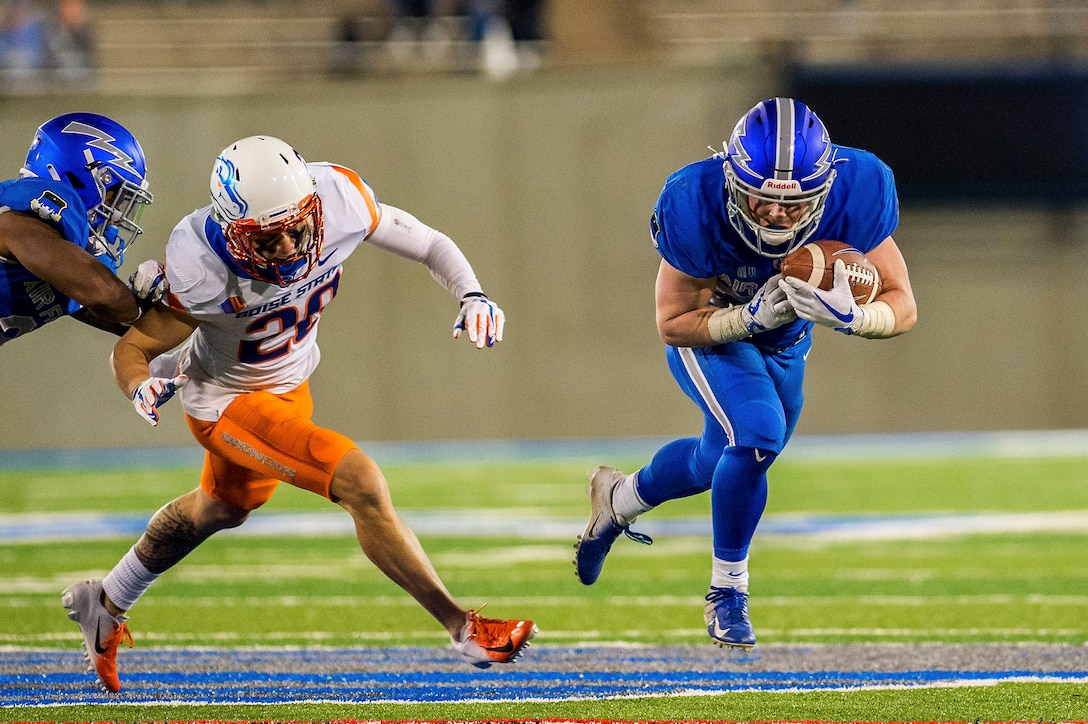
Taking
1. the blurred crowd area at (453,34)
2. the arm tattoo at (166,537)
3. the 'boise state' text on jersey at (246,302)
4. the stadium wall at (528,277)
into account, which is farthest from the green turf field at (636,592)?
the blurred crowd area at (453,34)

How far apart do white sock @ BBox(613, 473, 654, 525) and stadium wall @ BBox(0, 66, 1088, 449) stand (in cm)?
898

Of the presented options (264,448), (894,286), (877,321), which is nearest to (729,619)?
(877,321)

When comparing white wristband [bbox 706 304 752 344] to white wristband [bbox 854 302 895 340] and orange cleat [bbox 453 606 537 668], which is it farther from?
orange cleat [bbox 453 606 537 668]

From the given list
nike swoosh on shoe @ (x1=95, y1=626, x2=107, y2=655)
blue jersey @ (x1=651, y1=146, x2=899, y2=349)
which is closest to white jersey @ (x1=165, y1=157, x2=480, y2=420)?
blue jersey @ (x1=651, y1=146, x2=899, y2=349)

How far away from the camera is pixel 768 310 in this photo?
12.1 feet

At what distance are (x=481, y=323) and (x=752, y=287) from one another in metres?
0.79

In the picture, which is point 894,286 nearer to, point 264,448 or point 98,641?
point 264,448

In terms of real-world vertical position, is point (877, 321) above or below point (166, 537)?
above

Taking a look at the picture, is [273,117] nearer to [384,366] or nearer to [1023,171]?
[384,366]

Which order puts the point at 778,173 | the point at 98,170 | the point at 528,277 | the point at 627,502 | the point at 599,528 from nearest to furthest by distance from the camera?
the point at 778,173 → the point at 98,170 → the point at 627,502 → the point at 599,528 → the point at 528,277

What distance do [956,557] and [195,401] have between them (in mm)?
4239

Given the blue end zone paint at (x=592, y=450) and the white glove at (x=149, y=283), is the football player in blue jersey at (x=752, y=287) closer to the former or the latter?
the white glove at (x=149, y=283)

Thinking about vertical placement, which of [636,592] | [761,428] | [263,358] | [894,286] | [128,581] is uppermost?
[894,286]

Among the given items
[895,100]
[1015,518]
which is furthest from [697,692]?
[895,100]
